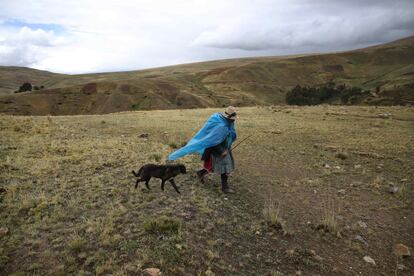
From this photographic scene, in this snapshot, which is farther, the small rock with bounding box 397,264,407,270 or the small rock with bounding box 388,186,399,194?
the small rock with bounding box 388,186,399,194

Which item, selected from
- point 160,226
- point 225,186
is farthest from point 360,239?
point 160,226

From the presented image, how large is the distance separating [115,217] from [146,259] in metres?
1.80

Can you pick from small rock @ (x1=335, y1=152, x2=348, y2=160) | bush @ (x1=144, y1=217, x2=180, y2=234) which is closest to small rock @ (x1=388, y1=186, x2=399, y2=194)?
small rock @ (x1=335, y1=152, x2=348, y2=160)

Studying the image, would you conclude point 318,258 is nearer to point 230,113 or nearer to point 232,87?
point 230,113

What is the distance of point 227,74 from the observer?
471 feet

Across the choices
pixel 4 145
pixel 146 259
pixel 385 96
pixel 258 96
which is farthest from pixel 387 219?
pixel 258 96

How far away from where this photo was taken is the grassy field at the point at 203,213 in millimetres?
6141

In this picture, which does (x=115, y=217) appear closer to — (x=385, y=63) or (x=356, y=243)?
(x=356, y=243)

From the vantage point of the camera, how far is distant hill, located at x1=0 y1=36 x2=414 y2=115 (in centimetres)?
8988

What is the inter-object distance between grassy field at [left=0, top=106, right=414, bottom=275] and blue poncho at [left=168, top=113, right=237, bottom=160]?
45.0 inches

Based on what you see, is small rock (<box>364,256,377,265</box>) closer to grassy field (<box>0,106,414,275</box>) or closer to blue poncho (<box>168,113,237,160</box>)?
grassy field (<box>0,106,414,275</box>)

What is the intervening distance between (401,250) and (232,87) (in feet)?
388

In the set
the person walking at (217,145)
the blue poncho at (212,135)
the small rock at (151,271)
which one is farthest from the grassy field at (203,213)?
the blue poncho at (212,135)

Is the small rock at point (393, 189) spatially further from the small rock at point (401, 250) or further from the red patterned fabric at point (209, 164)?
the red patterned fabric at point (209, 164)
